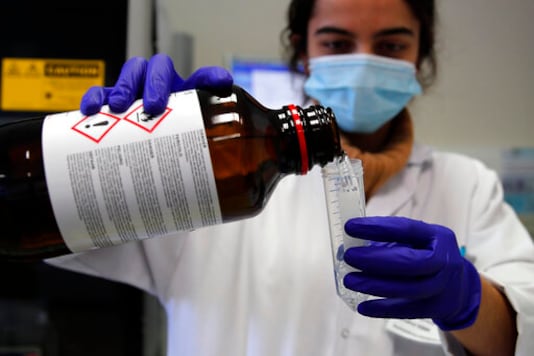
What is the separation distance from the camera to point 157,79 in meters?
0.46

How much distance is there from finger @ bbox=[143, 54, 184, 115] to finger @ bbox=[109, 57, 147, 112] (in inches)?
0.8

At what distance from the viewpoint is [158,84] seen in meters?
0.44

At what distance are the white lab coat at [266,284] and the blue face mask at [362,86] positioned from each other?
0.21 meters

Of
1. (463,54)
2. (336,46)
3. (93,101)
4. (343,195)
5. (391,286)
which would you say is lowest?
(391,286)

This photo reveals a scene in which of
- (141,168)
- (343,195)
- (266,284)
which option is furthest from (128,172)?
(266,284)

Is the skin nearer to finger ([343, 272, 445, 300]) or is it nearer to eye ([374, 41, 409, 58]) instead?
eye ([374, 41, 409, 58])

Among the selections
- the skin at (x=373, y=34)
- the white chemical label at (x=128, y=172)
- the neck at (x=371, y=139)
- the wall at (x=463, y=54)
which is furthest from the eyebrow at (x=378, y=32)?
the wall at (x=463, y=54)

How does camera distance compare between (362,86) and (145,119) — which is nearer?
(145,119)

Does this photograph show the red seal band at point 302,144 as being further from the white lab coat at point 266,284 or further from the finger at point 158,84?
the white lab coat at point 266,284

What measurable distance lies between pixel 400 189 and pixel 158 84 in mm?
532

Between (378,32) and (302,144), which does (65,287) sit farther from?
(378,32)

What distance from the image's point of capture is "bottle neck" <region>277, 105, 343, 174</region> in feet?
1.35

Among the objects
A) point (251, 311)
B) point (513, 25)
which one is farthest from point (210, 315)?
point (513, 25)

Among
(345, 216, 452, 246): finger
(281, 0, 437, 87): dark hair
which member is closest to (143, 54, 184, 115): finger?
(345, 216, 452, 246): finger
